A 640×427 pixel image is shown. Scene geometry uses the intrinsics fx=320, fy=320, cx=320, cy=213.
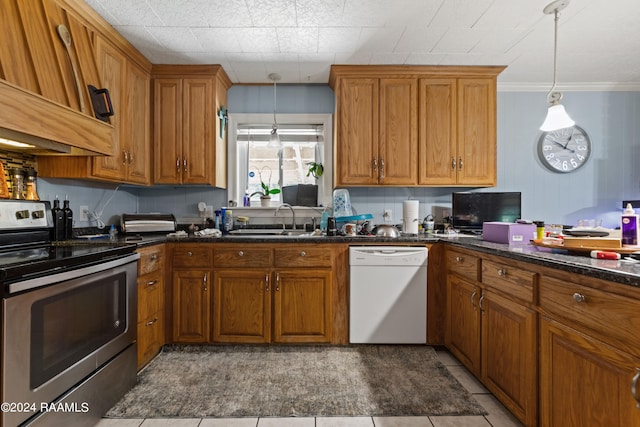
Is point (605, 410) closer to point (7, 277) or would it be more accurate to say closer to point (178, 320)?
point (7, 277)

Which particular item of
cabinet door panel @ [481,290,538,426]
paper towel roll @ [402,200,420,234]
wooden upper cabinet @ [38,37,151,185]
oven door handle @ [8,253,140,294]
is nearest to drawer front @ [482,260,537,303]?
cabinet door panel @ [481,290,538,426]

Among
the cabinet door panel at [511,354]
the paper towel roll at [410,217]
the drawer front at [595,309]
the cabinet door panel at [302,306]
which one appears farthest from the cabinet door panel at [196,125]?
the drawer front at [595,309]

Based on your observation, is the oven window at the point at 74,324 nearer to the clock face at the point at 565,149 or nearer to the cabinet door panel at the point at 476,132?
the cabinet door panel at the point at 476,132

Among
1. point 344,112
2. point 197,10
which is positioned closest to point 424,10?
point 344,112

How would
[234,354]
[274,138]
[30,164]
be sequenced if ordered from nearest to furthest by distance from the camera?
1. [30,164]
2. [234,354]
3. [274,138]

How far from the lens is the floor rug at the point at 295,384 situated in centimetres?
175

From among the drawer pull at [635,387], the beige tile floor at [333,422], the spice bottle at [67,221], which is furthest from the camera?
the spice bottle at [67,221]

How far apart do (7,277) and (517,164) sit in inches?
154

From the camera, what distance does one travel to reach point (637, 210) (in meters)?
3.18

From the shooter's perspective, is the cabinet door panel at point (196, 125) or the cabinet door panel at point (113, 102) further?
the cabinet door panel at point (196, 125)

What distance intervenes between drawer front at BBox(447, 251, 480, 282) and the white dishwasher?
20 centimetres

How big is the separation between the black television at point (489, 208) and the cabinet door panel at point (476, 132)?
0.21m

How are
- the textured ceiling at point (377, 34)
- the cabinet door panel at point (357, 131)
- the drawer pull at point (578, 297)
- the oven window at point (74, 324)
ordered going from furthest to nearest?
the cabinet door panel at point (357, 131) < the textured ceiling at point (377, 34) < the oven window at point (74, 324) < the drawer pull at point (578, 297)

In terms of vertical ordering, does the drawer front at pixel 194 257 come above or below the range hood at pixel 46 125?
below
